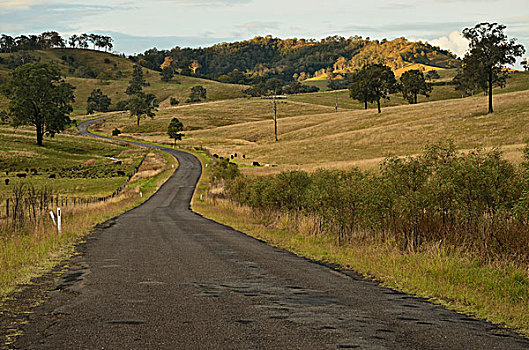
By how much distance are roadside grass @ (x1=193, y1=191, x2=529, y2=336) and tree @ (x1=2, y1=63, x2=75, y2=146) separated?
9480cm

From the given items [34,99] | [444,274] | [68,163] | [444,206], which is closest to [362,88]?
[68,163]

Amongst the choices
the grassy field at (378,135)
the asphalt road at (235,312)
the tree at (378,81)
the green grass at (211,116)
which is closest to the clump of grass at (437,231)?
the asphalt road at (235,312)

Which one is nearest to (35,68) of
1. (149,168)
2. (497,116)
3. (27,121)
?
(27,121)

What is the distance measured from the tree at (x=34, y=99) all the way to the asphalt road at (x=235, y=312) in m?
96.2

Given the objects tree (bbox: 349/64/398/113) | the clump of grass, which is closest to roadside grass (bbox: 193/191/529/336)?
the clump of grass

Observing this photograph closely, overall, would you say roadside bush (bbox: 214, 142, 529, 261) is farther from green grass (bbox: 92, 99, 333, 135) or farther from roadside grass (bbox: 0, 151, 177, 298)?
green grass (bbox: 92, 99, 333, 135)

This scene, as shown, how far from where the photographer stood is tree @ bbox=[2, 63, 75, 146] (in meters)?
100

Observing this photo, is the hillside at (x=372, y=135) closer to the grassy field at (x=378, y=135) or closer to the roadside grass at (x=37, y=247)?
the grassy field at (x=378, y=135)

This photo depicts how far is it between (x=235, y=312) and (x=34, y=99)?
10553cm

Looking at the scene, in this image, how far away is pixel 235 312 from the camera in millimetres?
8125

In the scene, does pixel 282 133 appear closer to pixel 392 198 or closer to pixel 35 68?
pixel 35 68

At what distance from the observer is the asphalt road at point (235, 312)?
264 inches

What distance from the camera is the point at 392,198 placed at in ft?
54.4

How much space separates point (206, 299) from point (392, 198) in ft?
30.2
